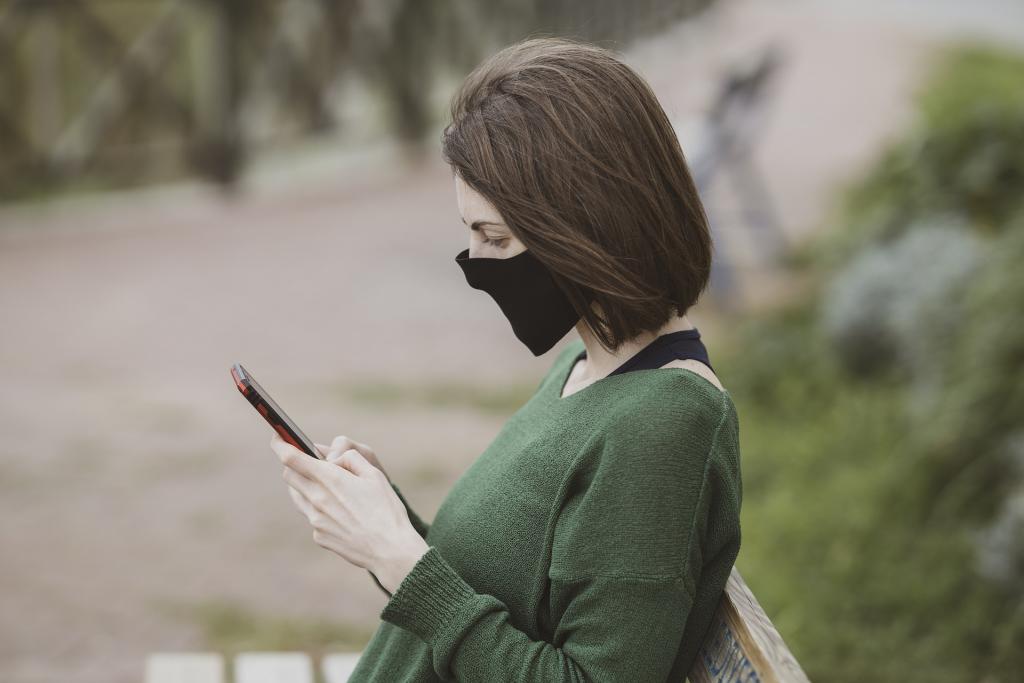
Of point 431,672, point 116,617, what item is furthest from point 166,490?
point 431,672

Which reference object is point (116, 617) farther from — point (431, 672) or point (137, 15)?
point (137, 15)

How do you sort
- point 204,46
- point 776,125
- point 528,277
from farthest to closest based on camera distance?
1. point 776,125
2. point 204,46
3. point 528,277

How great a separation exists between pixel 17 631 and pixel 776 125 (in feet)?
34.3

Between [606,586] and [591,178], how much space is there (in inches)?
19.7

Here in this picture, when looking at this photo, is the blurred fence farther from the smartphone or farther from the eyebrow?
the eyebrow

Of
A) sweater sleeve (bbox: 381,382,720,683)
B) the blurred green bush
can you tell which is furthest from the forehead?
the blurred green bush

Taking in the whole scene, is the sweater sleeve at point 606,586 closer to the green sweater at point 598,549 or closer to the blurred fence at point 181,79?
the green sweater at point 598,549

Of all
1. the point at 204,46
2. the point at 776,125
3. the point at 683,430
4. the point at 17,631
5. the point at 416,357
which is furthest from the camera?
the point at 776,125

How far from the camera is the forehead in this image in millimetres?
1647

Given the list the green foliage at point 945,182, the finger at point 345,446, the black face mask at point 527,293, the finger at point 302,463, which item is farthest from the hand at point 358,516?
the green foliage at point 945,182

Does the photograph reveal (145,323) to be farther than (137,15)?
No

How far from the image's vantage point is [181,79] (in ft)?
35.2

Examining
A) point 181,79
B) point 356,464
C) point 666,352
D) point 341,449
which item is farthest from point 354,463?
point 181,79

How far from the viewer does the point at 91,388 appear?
19.9 feet
